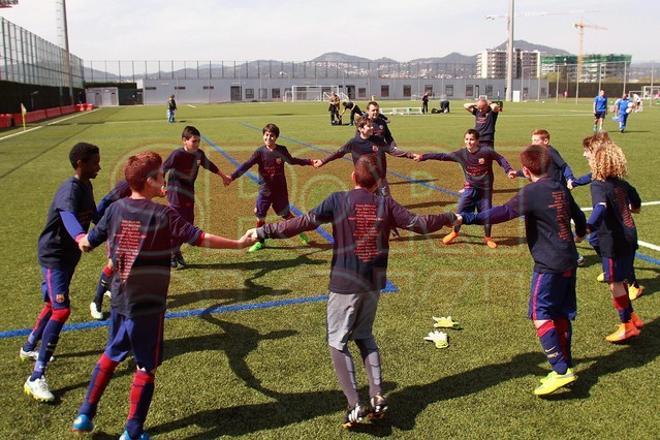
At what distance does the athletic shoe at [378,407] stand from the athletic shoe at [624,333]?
2727mm

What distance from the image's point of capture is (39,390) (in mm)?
4543

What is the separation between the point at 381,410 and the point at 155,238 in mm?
2019

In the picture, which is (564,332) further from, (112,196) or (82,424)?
(112,196)

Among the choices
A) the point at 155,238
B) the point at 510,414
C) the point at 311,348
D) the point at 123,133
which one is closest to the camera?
the point at 155,238

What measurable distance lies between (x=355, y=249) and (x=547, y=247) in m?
1.65

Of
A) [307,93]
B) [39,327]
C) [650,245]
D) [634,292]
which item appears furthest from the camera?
[307,93]

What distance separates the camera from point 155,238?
3904mm

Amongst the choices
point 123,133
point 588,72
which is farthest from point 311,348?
point 588,72

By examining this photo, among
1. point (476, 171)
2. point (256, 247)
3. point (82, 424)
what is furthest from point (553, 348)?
point (256, 247)

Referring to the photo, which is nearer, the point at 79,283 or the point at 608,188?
the point at 608,188

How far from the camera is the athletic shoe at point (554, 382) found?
4.52 metres

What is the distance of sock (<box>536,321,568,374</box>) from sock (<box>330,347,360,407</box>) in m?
1.63

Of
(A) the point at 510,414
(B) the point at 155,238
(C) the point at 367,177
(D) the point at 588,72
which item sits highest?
(D) the point at 588,72

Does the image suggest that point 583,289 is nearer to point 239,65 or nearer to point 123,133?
point 123,133
